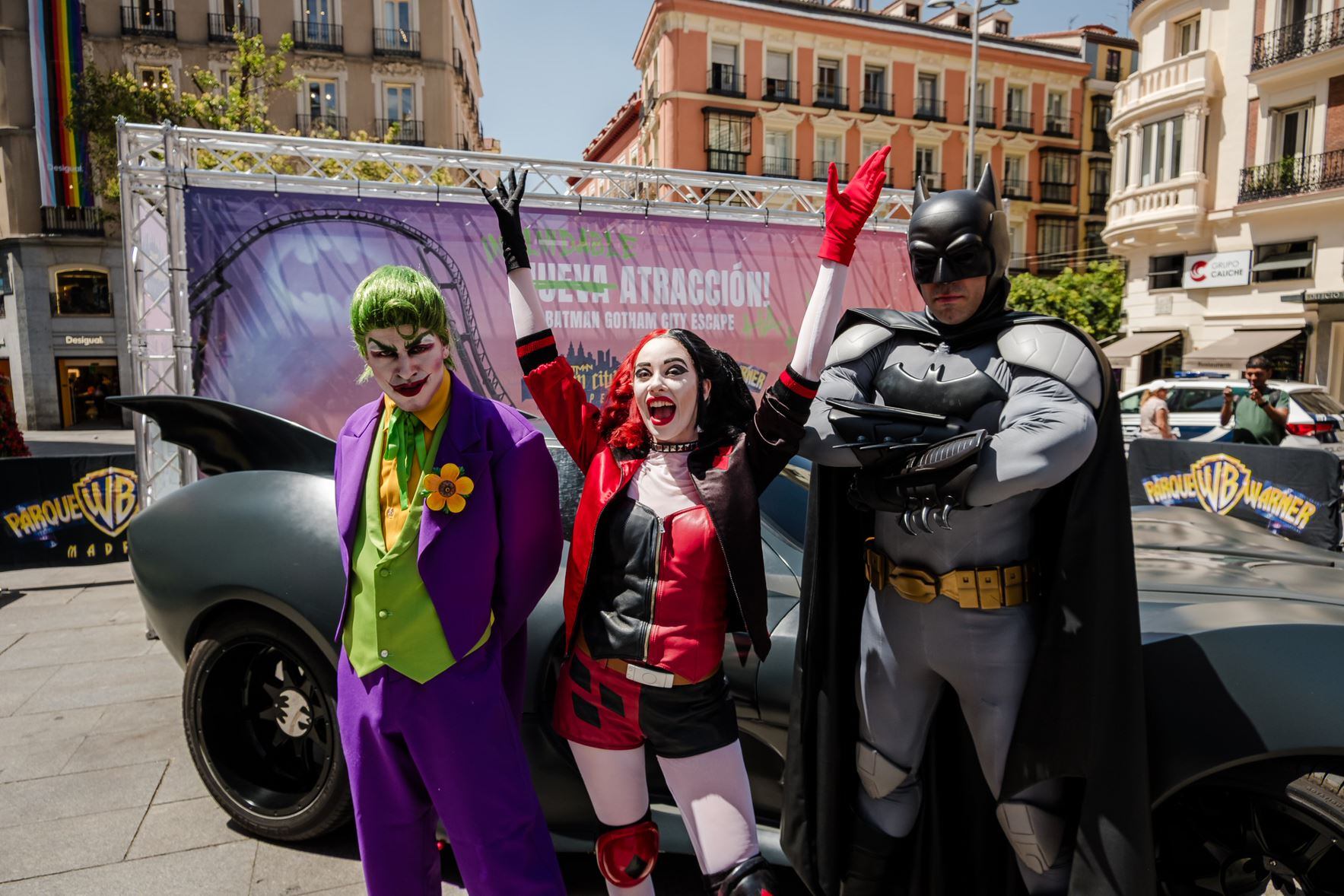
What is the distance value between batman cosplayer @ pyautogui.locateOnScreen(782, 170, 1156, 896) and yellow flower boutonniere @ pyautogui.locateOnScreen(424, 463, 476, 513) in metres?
0.80

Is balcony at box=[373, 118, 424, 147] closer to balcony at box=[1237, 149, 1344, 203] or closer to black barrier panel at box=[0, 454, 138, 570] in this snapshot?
black barrier panel at box=[0, 454, 138, 570]

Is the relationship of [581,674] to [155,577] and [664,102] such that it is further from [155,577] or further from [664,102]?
[664,102]

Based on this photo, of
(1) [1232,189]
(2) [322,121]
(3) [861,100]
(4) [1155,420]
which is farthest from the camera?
(3) [861,100]

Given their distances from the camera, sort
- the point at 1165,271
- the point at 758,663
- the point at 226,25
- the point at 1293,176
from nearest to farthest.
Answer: the point at 758,663 → the point at 1293,176 → the point at 1165,271 → the point at 226,25

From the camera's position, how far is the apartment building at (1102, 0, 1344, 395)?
18438mm

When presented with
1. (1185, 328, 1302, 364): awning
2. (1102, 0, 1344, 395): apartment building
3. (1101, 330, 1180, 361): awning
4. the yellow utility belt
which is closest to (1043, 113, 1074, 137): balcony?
(1102, 0, 1344, 395): apartment building

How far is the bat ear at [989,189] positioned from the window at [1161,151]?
78.7 ft

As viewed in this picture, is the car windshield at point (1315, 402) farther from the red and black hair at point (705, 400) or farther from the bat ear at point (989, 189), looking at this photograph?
the red and black hair at point (705, 400)

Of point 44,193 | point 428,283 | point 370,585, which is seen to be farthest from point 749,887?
point 44,193

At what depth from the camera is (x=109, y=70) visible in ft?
78.2

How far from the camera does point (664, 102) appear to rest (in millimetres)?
30219

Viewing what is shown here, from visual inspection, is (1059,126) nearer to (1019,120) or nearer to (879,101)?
(1019,120)

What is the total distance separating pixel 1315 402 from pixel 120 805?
1292 centimetres

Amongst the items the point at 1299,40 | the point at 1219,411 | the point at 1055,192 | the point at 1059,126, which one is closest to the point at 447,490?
the point at 1219,411
